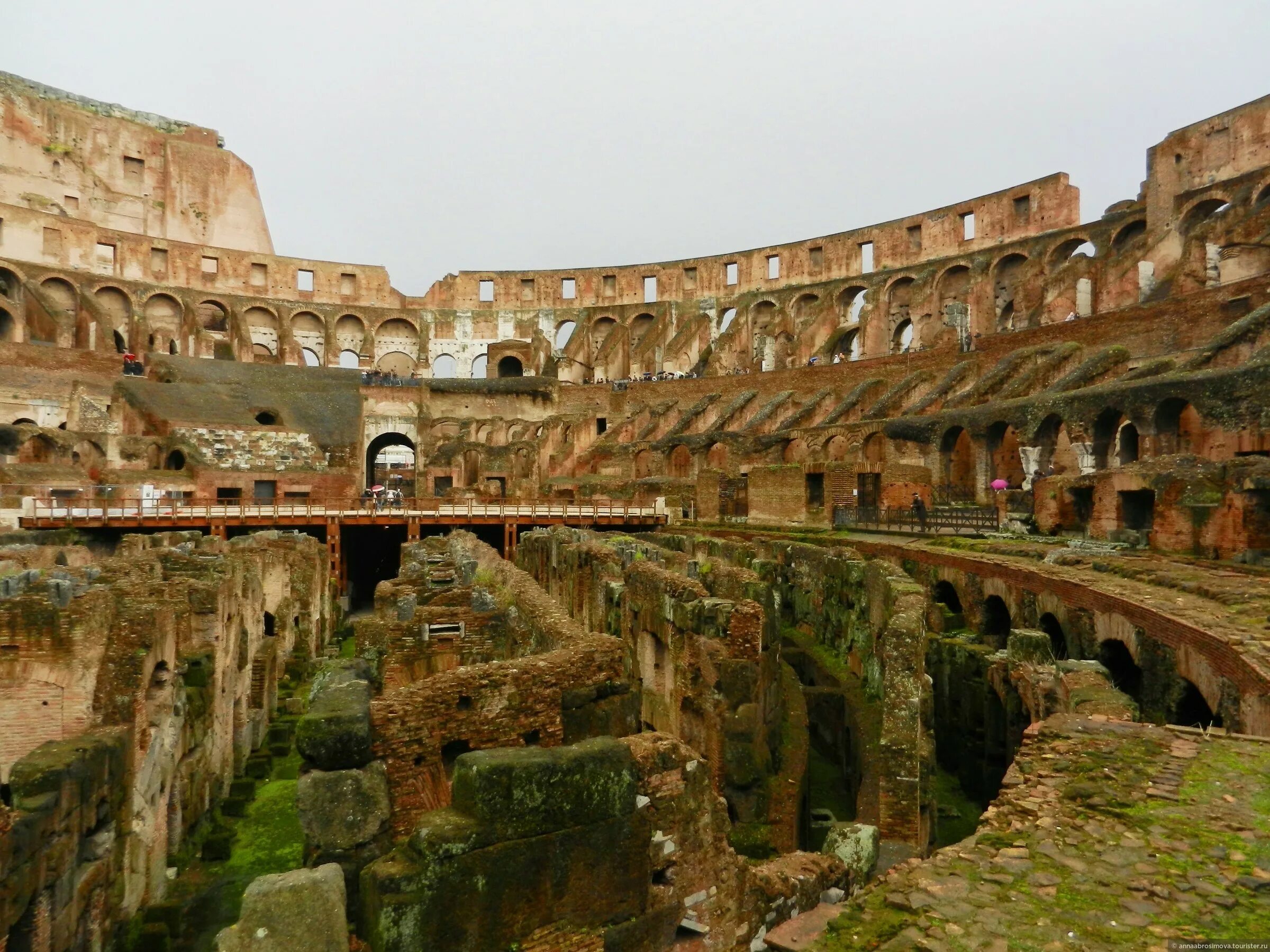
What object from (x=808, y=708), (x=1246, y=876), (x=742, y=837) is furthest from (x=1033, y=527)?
(x=1246, y=876)

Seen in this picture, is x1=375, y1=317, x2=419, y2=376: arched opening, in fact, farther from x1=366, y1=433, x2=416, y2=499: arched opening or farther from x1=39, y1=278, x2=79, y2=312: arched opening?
x1=39, y1=278, x2=79, y2=312: arched opening

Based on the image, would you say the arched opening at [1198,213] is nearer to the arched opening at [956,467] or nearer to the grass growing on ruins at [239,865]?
the arched opening at [956,467]

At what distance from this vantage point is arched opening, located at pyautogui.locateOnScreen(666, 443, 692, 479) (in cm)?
3906

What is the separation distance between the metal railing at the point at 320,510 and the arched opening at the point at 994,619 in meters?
18.7

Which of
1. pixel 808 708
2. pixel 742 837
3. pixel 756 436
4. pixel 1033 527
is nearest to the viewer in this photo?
pixel 742 837

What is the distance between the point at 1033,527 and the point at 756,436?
17.8m

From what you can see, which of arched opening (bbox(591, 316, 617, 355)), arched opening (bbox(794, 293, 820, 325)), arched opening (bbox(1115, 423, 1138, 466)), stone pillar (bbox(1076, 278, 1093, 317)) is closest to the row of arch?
arched opening (bbox(1115, 423, 1138, 466))

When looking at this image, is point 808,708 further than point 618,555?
No

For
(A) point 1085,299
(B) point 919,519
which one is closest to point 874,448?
(B) point 919,519

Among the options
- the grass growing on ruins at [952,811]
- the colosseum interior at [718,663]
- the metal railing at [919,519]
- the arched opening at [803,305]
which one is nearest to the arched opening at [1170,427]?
the colosseum interior at [718,663]

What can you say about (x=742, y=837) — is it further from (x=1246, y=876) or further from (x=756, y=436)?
(x=756, y=436)

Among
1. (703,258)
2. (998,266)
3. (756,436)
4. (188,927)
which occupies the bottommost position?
(188,927)

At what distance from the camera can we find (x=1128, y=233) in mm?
39125

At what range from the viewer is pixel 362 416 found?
46531 mm
